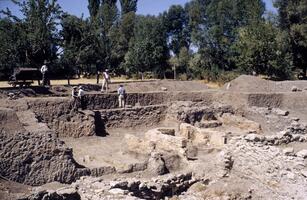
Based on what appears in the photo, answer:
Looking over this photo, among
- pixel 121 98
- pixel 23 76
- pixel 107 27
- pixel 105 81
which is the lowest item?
pixel 121 98

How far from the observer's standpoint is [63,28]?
926 inches

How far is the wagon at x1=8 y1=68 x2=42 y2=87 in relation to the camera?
1928 centimetres

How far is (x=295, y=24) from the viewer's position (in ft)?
102

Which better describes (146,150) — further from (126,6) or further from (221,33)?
(126,6)

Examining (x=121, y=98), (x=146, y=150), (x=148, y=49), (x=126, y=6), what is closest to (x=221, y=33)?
(x=148, y=49)

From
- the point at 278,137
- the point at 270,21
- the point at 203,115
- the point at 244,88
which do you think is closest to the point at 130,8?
the point at 270,21

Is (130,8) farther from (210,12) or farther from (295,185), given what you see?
(295,185)

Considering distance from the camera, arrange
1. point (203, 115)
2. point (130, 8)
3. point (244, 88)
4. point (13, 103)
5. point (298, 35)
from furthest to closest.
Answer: point (130, 8) → point (298, 35) → point (244, 88) → point (203, 115) → point (13, 103)

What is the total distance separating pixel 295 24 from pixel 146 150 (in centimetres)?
2148

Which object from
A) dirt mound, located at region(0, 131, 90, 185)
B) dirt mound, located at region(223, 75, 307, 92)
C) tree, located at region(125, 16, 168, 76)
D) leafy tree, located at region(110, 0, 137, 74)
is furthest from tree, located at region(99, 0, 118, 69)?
dirt mound, located at region(0, 131, 90, 185)

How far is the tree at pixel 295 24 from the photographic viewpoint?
30.4 metres

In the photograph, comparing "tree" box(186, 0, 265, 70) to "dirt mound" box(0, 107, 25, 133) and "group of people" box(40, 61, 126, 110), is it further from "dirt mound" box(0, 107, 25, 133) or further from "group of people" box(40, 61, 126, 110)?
"dirt mound" box(0, 107, 25, 133)

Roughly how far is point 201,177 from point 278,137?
9.27 feet

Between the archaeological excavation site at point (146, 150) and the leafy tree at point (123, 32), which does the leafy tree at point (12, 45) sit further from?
the leafy tree at point (123, 32)
